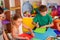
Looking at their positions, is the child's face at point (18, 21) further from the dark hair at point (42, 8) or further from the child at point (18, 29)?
the dark hair at point (42, 8)

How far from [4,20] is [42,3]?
24cm

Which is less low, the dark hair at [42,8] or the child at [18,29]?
the dark hair at [42,8]

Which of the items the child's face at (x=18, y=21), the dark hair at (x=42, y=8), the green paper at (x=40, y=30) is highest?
the dark hair at (x=42, y=8)

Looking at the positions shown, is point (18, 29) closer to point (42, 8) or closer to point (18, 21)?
point (18, 21)

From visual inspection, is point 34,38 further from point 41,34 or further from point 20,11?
point 20,11

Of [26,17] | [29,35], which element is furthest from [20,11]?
[29,35]

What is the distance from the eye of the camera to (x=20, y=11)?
0.83 meters

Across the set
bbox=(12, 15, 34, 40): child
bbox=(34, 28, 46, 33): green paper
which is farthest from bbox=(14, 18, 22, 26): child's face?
bbox=(34, 28, 46, 33): green paper

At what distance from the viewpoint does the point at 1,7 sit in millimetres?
801

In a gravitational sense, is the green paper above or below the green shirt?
below

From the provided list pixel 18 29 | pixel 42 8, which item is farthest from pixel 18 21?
pixel 42 8

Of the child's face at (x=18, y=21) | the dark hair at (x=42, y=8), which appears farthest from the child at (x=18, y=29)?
the dark hair at (x=42, y=8)

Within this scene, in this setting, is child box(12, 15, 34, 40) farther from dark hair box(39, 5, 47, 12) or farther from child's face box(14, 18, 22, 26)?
dark hair box(39, 5, 47, 12)

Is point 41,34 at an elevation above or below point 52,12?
below
